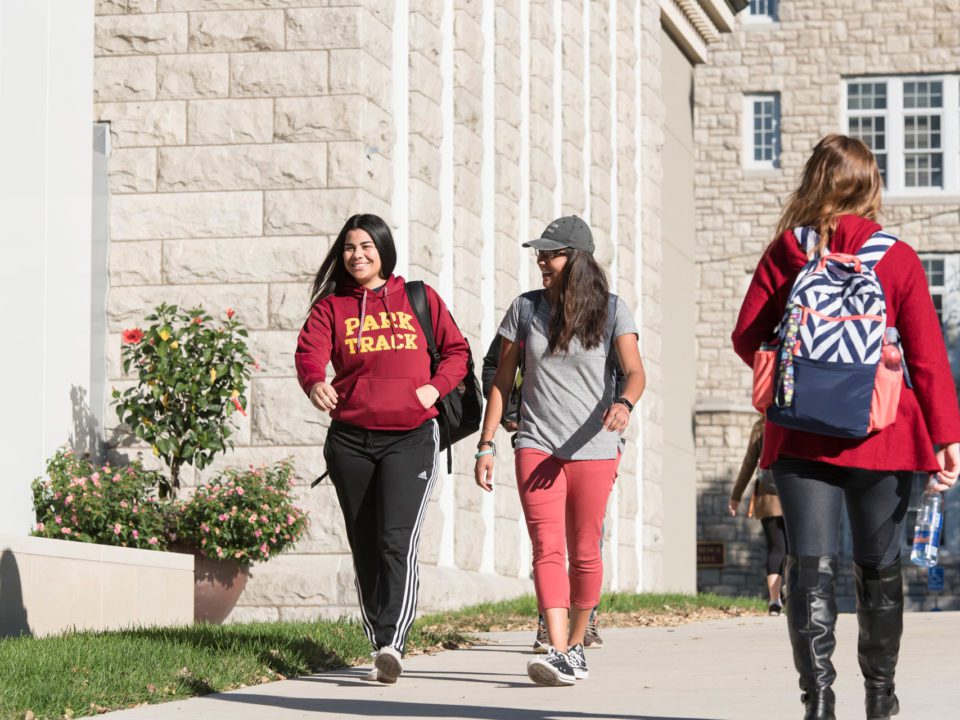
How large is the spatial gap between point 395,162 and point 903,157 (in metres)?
23.5

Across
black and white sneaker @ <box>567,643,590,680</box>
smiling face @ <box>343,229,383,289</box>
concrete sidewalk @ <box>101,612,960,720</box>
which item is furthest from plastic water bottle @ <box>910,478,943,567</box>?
smiling face @ <box>343,229,383,289</box>

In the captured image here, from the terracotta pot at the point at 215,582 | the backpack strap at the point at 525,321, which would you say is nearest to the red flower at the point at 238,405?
the terracotta pot at the point at 215,582

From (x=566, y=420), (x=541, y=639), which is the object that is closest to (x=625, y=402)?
(x=566, y=420)

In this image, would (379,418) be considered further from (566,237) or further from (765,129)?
(765,129)

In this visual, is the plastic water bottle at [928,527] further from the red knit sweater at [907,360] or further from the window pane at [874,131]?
the window pane at [874,131]

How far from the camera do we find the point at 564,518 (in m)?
8.23

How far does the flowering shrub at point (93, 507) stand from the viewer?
11.5m

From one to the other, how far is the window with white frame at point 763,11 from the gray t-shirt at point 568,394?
2877 centimetres

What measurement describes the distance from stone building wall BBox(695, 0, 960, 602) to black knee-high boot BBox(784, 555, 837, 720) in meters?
28.6

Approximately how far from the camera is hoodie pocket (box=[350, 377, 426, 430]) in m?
8.27

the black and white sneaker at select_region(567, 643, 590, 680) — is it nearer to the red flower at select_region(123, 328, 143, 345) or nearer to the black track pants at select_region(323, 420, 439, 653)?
the black track pants at select_region(323, 420, 439, 653)

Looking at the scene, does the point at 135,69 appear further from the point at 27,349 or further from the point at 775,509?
the point at 775,509

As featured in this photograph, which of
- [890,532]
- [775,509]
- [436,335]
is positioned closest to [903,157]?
[775,509]

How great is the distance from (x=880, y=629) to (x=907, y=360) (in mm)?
884
